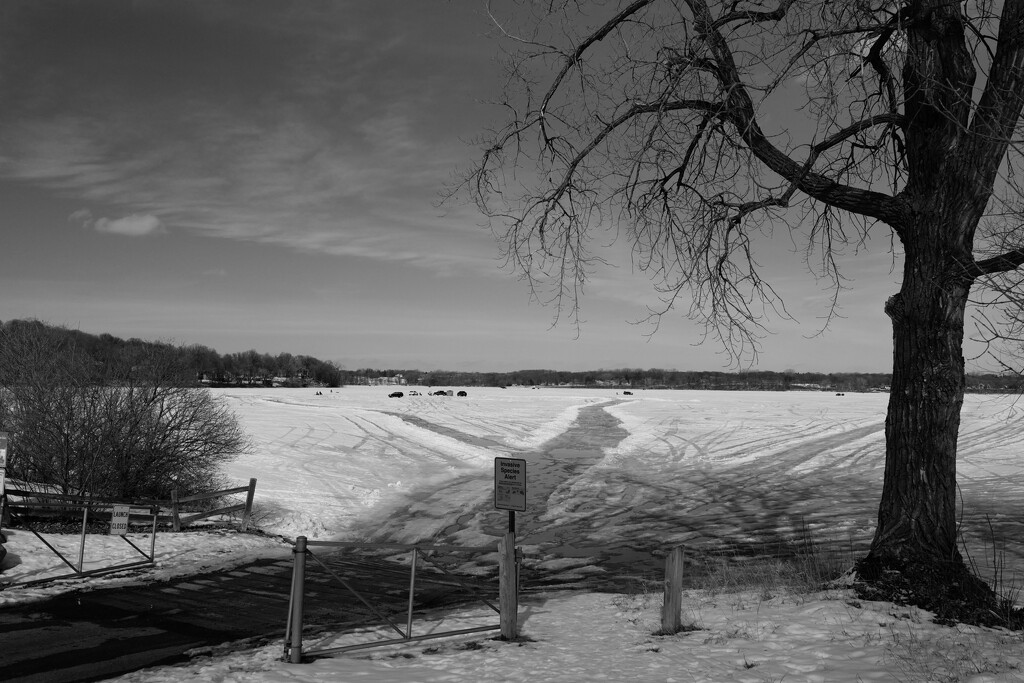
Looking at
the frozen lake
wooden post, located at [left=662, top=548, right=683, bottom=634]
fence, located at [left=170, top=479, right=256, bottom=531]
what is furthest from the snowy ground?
fence, located at [left=170, top=479, right=256, bottom=531]

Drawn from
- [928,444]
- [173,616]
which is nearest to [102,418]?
[173,616]

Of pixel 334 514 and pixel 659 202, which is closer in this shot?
pixel 659 202

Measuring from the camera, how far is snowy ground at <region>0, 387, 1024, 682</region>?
21.6 ft

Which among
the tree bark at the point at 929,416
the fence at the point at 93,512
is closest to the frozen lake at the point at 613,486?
the fence at the point at 93,512

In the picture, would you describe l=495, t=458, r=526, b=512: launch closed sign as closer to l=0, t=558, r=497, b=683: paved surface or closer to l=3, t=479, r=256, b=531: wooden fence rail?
l=0, t=558, r=497, b=683: paved surface

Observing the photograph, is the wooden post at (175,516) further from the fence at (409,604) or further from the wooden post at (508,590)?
the wooden post at (508,590)

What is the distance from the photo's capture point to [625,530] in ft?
57.5

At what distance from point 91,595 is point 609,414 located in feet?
193

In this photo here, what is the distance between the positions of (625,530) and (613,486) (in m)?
7.22

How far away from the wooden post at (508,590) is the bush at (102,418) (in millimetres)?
14919

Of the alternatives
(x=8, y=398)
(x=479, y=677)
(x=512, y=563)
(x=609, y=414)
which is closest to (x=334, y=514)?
(x=8, y=398)

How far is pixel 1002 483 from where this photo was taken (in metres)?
22.9

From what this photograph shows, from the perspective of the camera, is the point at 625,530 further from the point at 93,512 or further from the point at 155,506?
the point at 93,512

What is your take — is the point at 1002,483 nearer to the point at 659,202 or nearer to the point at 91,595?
the point at 659,202
